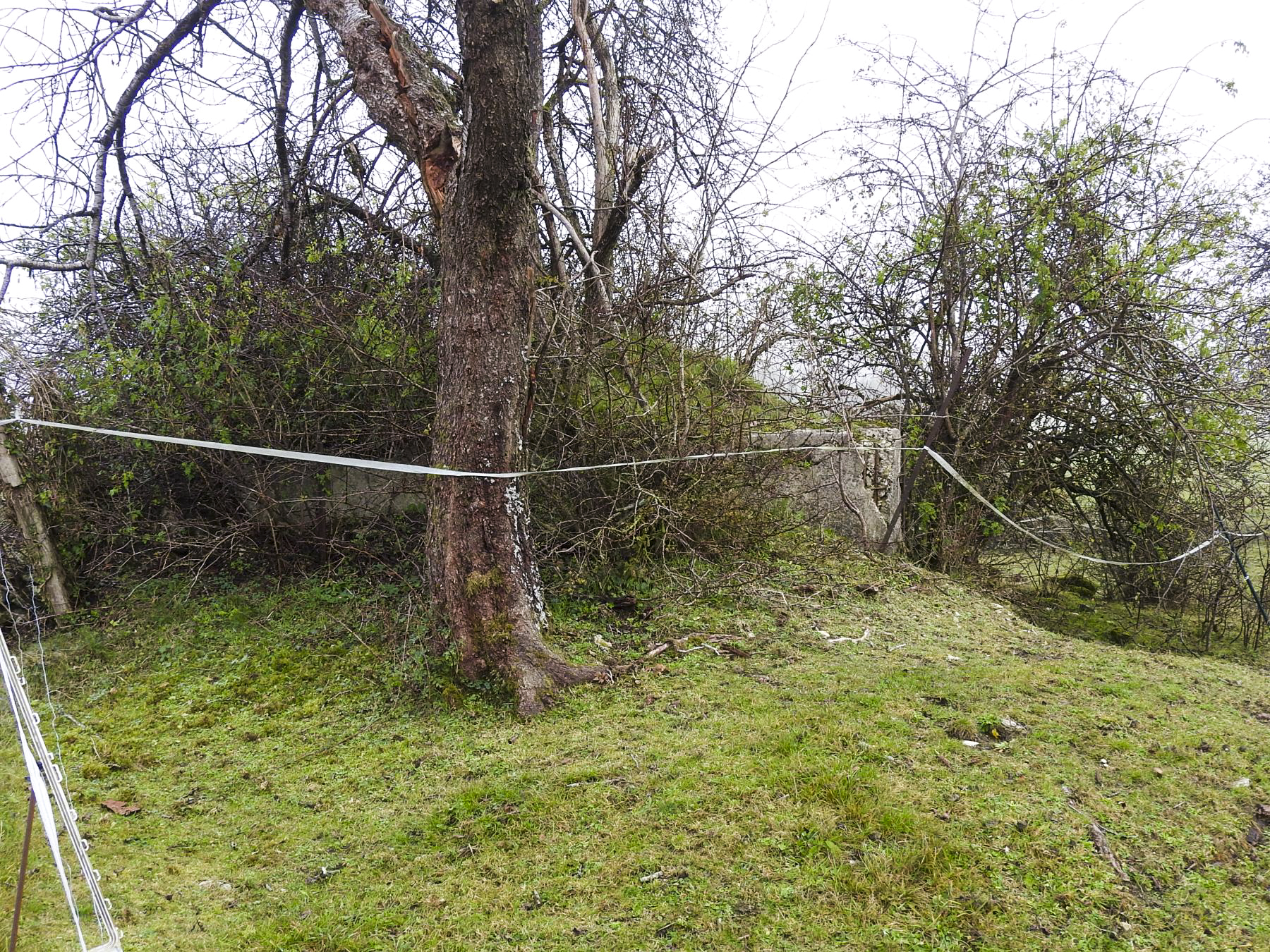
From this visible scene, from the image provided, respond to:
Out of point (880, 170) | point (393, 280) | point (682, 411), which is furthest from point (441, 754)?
point (880, 170)

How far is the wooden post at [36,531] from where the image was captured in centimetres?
545

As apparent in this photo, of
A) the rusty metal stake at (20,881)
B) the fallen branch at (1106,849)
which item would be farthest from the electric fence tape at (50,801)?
the fallen branch at (1106,849)

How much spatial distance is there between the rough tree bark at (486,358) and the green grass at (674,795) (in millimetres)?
318

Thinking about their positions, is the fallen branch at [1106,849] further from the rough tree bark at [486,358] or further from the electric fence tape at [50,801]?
the electric fence tape at [50,801]

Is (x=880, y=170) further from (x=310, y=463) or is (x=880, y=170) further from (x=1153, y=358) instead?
(x=310, y=463)

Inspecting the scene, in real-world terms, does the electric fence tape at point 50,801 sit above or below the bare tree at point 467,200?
below

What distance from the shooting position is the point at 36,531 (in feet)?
18.2

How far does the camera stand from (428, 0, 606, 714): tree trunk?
3.95 meters

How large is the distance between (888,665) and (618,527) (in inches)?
73.6

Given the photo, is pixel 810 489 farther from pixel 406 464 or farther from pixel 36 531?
pixel 36 531

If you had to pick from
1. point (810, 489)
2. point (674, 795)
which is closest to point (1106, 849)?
point (674, 795)

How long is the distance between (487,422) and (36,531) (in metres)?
3.71

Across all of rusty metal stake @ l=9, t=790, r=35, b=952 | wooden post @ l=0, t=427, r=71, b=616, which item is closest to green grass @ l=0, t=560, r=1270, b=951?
rusty metal stake @ l=9, t=790, r=35, b=952

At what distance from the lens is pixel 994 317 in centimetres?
693
